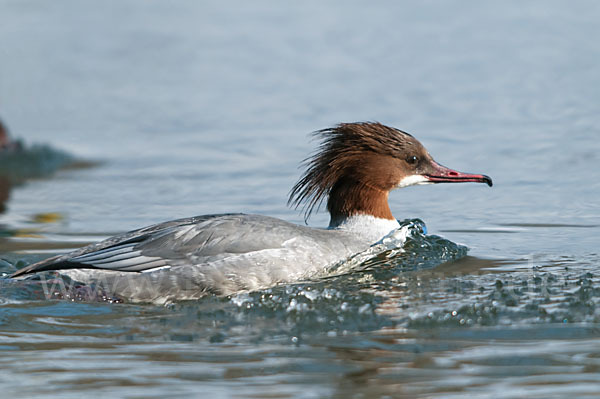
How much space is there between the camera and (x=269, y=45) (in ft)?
52.0

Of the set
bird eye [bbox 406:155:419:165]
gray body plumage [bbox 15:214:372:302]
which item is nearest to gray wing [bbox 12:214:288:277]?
gray body plumage [bbox 15:214:372:302]

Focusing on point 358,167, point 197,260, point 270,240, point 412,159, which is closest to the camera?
point 197,260

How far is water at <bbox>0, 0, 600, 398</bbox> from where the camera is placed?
5332mm

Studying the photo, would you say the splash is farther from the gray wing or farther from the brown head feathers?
the gray wing

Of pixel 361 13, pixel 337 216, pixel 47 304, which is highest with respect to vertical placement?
pixel 361 13

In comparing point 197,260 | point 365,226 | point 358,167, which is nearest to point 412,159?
point 358,167

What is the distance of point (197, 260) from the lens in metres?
7.14

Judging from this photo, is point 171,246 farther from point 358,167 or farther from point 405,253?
point 405,253

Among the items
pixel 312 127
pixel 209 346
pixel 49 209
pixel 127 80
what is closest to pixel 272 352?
pixel 209 346

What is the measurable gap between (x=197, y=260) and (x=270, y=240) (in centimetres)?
60

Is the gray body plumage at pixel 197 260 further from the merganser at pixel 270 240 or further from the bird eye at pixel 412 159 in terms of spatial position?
the bird eye at pixel 412 159

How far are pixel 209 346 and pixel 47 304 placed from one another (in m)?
1.67

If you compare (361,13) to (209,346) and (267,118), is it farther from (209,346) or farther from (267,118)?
(209,346)

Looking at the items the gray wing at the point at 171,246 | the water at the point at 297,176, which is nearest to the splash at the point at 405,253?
the water at the point at 297,176
